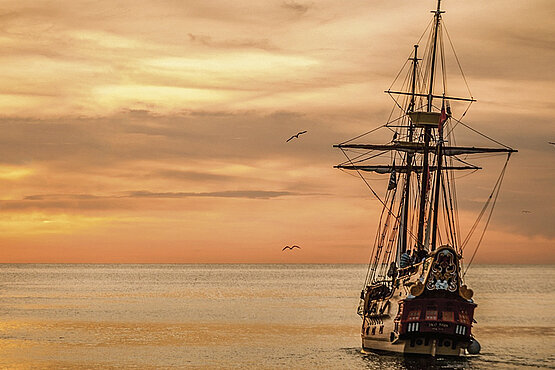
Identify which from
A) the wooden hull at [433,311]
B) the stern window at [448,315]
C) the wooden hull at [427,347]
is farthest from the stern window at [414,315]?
the wooden hull at [427,347]

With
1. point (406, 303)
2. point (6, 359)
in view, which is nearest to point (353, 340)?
point (406, 303)

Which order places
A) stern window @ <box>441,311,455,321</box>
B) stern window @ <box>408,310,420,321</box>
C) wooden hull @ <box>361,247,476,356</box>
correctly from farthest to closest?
stern window @ <box>408,310,420,321</box>, stern window @ <box>441,311,455,321</box>, wooden hull @ <box>361,247,476,356</box>

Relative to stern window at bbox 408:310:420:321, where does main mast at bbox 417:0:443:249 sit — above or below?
above

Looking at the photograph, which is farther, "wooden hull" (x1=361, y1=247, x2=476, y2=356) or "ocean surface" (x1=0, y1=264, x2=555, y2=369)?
"ocean surface" (x1=0, y1=264, x2=555, y2=369)

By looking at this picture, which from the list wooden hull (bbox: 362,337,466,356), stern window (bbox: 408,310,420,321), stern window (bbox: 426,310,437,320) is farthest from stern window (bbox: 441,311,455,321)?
wooden hull (bbox: 362,337,466,356)

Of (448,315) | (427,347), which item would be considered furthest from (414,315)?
(427,347)

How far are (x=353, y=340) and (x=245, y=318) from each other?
32.7 meters

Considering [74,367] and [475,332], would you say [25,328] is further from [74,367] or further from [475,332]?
[475,332]

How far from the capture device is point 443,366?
2643 inches

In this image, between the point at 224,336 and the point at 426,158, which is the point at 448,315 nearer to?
the point at 426,158

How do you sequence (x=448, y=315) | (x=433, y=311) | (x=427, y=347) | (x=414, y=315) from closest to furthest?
1. (x=433, y=311)
2. (x=448, y=315)
3. (x=414, y=315)
4. (x=427, y=347)

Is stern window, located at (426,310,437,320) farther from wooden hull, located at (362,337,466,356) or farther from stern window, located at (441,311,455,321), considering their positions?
wooden hull, located at (362,337,466,356)

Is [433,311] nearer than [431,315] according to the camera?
Yes

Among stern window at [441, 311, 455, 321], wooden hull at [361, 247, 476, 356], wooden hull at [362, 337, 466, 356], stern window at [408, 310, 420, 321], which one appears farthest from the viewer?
wooden hull at [362, 337, 466, 356]
